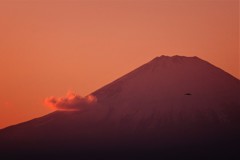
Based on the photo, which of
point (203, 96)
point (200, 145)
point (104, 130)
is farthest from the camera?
point (203, 96)

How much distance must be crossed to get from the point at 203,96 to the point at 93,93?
30.4 meters

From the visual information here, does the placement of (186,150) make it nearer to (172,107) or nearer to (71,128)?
(172,107)

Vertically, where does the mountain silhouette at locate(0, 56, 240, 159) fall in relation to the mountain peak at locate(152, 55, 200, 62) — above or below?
below

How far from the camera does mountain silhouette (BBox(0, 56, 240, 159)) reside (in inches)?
5497

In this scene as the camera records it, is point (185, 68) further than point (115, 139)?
Yes

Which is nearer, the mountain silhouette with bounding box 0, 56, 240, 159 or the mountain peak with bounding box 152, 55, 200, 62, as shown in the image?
the mountain silhouette with bounding box 0, 56, 240, 159

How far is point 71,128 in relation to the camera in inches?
5994

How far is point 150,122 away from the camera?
490 feet

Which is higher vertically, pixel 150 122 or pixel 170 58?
→ pixel 170 58

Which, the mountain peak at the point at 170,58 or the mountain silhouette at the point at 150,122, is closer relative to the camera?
the mountain silhouette at the point at 150,122

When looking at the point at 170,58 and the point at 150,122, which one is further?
the point at 170,58

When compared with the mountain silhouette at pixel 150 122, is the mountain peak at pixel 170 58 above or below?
above

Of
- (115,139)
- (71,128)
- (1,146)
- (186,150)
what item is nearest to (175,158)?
(186,150)

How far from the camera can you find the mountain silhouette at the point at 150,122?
140 m
